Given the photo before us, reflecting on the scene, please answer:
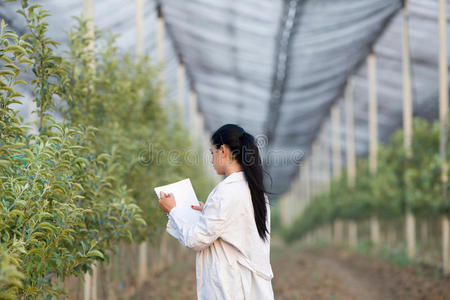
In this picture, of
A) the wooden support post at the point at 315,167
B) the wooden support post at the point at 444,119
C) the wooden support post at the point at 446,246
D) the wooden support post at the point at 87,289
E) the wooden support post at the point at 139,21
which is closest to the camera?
the wooden support post at the point at 87,289

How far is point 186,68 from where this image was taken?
53.8 feet

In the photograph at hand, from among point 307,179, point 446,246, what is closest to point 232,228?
point 446,246

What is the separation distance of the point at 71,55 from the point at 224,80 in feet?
35.7

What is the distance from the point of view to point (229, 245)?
277 cm

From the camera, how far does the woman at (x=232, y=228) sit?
2.67 metres

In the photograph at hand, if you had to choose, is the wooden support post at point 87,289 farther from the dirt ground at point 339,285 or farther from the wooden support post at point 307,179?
the wooden support post at point 307,179

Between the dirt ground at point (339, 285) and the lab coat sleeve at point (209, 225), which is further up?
the lab coat sleeve at point (209, 225)

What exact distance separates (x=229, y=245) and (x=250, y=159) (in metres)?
0.46

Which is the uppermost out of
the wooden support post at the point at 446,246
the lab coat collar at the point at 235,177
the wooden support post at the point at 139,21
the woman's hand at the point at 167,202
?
the wooden support post at the point at 139,21

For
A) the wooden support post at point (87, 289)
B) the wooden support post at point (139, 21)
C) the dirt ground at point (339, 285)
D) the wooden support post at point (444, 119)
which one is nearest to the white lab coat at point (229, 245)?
the wooden support post at point (87, 289)

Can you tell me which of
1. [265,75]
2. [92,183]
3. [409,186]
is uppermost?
[265,75]

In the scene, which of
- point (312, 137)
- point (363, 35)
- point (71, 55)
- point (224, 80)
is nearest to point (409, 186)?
point (363, 35)

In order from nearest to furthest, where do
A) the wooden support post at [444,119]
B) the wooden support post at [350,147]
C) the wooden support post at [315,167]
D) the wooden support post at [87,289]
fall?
1. the wooden support post at [87,289]
2. the wooden support post at [444,119]
3. the wooden support post at [350,147]
4. the wooden support post at [315,167]

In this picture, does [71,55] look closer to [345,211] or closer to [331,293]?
[331,293]
